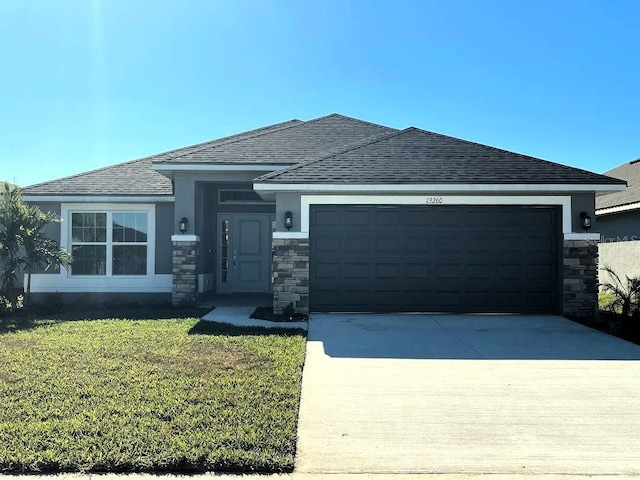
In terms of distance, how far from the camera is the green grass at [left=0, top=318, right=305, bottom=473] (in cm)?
339

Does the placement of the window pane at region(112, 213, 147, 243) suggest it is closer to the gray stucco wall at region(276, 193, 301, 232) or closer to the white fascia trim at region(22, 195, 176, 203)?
the white fascia trim at region(22, 195, 176, 203)

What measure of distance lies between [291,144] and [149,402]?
9052mm

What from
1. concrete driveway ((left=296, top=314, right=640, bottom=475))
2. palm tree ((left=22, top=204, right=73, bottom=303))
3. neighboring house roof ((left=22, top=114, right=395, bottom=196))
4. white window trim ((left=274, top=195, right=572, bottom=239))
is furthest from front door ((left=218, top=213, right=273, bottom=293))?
concrete driveway ((left=296, top=314, right=640, bottom=475))

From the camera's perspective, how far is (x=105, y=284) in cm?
1198

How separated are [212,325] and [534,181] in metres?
7.02

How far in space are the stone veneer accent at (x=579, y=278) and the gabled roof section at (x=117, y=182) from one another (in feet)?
28.7

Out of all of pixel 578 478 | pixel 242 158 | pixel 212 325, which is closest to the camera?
pixel 578 478

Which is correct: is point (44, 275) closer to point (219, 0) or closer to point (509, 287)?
point (219, 0)

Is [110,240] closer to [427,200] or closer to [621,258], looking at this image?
[427,200]

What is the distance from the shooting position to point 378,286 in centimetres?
985

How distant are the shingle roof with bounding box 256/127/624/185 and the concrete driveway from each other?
Answer: 10.5 feet

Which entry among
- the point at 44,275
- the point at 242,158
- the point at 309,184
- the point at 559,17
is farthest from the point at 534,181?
the point at 44,275

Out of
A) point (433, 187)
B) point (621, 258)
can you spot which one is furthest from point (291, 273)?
point (621, 258)

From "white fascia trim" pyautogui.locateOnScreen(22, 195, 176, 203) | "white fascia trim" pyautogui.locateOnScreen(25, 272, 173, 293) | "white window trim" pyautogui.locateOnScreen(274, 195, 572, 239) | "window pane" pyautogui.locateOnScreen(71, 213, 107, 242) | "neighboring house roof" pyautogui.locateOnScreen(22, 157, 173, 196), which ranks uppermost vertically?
"neighboring house roof" pyautogui.locateOnScreen(22, 157, 173, 196)
